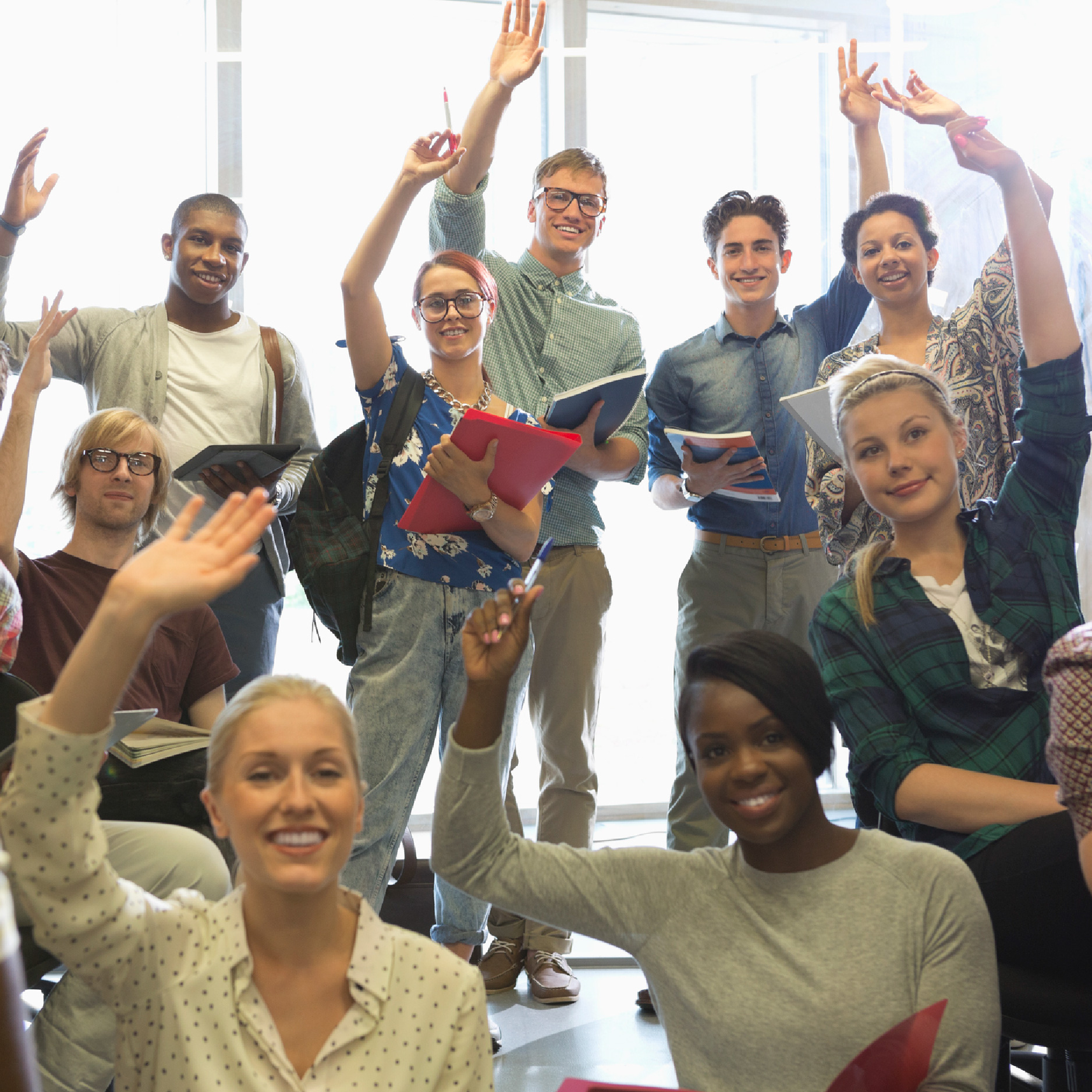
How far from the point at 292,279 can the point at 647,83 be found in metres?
1.41

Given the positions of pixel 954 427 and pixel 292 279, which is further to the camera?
pixel 292 279

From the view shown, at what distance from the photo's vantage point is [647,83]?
401cm

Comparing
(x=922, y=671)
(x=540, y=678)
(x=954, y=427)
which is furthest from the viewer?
(x=540, y=678)

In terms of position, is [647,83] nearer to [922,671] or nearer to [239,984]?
[922,671]

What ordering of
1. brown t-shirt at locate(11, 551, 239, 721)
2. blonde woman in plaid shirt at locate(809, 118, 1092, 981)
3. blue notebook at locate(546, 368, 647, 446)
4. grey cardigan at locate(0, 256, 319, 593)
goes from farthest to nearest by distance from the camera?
grey cardigan at locate(0, 256, 319, 593)
blue notebook at locate(546, 368, 647, 446)
brown t-shirt at locate(11, 551, 239, 721)
blonde woman in plaid shirt at locate(809, 118, 1092, 981)

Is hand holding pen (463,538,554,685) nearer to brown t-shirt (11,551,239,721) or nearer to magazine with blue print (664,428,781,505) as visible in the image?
brown t-shirt (11,551,239,721)

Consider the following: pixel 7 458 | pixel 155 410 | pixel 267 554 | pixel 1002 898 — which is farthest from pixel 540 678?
pixel 1002 898

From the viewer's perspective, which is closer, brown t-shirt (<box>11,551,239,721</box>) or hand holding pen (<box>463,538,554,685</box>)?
hand holding pen (<box>463,538,554,685</box>)

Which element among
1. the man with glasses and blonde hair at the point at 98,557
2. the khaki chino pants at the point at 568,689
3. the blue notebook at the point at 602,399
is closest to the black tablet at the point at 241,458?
the man with glasses and blonde hair at the point at 98,557

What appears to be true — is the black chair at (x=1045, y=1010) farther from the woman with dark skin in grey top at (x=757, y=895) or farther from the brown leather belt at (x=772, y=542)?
the brown leather belt at (x=772, y=542)

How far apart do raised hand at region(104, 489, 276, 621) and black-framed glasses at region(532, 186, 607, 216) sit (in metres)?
1.94

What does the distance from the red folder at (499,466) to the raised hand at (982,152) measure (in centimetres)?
82

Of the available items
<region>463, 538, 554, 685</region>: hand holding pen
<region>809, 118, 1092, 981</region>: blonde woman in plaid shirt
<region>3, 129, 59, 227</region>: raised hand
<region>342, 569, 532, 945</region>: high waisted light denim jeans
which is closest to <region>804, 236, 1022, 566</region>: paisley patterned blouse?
<region>809, 118, 1092, 981</region>: blonde woman in plaid shirt

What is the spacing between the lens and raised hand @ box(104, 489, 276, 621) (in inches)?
40.7
